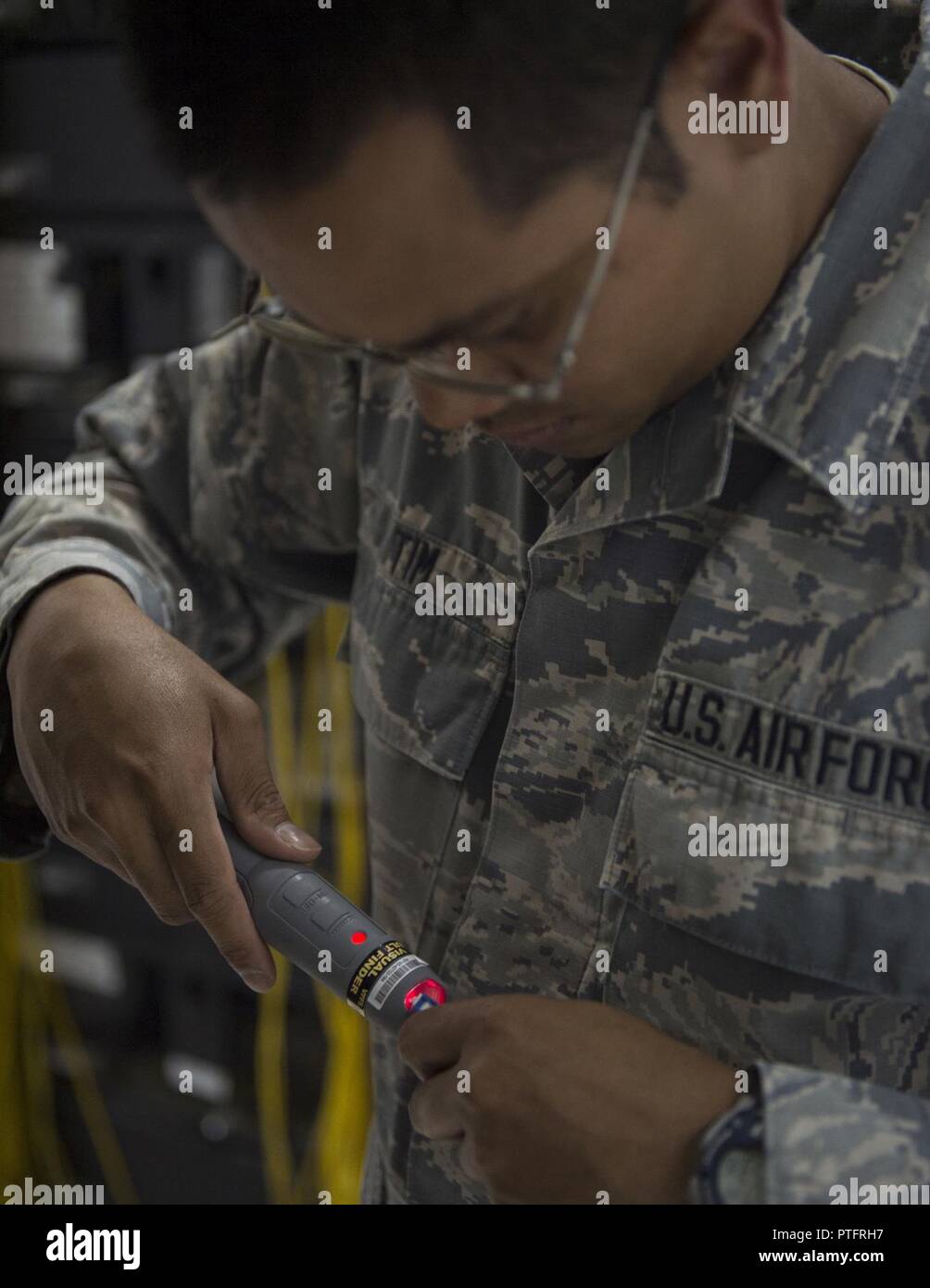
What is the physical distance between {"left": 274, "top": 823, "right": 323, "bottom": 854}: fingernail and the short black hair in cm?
35

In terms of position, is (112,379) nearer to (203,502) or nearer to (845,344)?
(203,502)

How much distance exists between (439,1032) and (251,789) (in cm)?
19

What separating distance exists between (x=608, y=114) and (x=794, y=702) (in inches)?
10.7

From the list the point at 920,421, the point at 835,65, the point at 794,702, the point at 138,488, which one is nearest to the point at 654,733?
the point at 794,702

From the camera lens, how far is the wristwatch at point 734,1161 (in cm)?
49

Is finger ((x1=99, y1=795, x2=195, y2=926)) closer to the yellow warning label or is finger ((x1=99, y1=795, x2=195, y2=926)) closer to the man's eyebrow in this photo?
the yellow warning label

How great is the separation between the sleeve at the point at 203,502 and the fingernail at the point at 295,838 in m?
0.21

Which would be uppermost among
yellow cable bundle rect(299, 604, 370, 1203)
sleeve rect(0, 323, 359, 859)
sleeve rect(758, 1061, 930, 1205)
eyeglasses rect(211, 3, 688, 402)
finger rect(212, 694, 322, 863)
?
eyeglasses rect(211, 3, 688, 402)

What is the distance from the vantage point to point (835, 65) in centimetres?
59

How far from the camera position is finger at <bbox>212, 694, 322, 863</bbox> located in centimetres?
67

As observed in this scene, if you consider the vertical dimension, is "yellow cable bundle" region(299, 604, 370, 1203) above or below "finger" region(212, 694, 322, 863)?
below

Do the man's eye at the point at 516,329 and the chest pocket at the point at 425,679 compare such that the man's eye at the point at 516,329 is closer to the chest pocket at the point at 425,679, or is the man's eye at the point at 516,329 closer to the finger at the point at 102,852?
the chest pocket at the point at 425,679

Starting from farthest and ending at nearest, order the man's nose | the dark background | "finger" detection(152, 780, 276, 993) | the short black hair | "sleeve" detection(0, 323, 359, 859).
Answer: the dark background
"sleeve" detection(0, 323, 359, 859)
"finger" detection(152, 780, 276, 993)
the man's nose
the short black hair

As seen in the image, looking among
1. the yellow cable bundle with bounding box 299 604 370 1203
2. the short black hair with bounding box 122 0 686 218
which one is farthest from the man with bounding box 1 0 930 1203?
the yellow cable bundle with bounding box 299 604 370 1203
